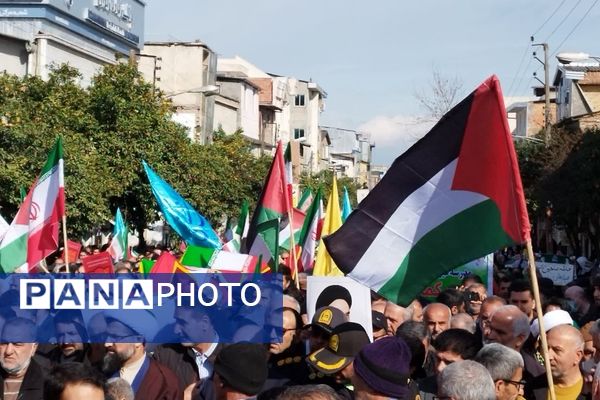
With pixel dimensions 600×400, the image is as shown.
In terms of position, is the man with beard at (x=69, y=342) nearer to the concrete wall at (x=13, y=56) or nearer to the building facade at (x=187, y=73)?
the concrete wall at (x=13, y=56)

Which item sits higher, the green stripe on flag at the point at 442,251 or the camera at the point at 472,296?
the green stripe on flag at the point at 442,251

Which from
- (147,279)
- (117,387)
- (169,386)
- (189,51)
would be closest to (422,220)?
(169,386)

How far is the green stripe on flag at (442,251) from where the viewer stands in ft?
23.2

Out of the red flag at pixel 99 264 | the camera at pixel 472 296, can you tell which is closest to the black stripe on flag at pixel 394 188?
the camera at pixel 472 296

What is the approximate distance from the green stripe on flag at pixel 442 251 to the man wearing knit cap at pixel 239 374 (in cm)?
168

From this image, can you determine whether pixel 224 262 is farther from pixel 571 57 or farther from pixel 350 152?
pixel 350 152

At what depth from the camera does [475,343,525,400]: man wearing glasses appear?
20.8 feet

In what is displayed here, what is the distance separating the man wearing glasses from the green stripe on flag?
78cm

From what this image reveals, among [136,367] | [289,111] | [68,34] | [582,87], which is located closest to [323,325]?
[136,367]

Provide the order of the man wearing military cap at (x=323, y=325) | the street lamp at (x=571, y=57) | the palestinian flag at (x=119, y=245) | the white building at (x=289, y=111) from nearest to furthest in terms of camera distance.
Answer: the man wearing military cap at (x=323, y=325)
the palestinian flag at (x=119, y=245)
the street lamp at (x=571, y=57)
the white building at (x=289, y=111)

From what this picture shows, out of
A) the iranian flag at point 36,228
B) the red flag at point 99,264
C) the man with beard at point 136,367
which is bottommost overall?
the man with beard at point 136,367

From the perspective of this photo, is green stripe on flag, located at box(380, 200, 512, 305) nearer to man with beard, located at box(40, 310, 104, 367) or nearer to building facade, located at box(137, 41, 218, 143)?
man with beard, located at box(40, 310, 104, 367)

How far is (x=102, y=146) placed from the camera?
35.3 m

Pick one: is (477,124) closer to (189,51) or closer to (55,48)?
(55,48)
